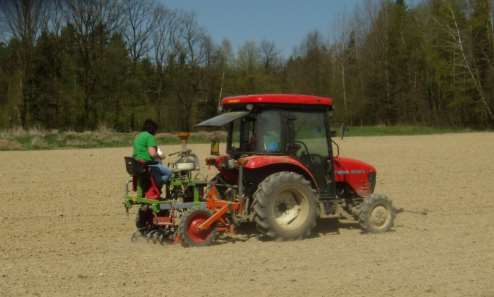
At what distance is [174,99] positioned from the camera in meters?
52.5

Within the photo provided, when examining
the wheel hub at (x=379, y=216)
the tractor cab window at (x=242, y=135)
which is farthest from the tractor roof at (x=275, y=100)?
the wheel hub at (x=379, y=216)

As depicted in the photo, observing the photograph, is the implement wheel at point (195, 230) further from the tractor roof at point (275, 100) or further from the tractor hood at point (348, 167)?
the tractor hood at point (348, 167)

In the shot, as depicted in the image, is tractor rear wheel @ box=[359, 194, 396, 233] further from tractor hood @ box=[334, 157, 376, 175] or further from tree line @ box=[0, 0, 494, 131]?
tree line @ box=[0, 0, 494, 131]

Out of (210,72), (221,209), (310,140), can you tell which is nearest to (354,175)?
(310,140)

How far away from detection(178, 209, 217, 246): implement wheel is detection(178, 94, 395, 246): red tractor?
0.01 meters

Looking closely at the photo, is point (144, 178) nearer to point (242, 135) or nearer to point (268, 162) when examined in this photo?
point (242, 135)

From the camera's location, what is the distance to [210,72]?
5497 centimetres

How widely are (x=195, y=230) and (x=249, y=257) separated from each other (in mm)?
999

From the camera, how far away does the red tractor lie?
26.8ft

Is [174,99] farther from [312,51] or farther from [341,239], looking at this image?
[341,239]

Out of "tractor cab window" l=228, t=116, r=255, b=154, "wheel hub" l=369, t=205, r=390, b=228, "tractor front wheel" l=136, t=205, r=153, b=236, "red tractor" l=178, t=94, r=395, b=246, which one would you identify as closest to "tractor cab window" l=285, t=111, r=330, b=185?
"red tractor" l=178, t=94, r=395, b=246

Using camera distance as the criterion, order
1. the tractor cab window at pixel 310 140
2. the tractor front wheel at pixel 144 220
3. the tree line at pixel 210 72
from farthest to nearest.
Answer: the tree line at pixel 210 72 → the tractor front wheel at pixel 144 220 → the tractor cab window at pixel 310 140

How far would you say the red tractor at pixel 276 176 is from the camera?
8.18m

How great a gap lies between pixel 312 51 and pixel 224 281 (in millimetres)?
58872
